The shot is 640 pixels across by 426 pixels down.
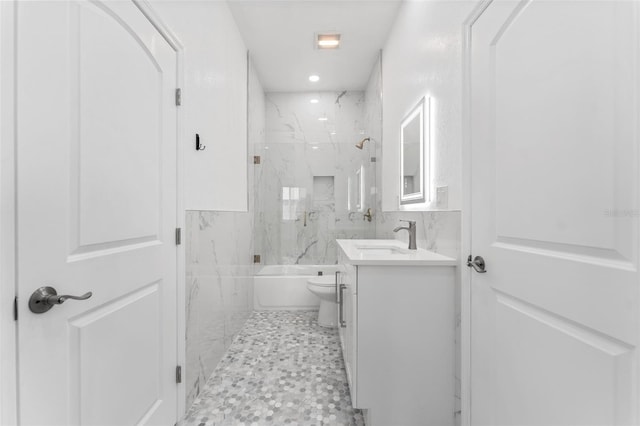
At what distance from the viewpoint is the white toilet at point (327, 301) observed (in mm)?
2621

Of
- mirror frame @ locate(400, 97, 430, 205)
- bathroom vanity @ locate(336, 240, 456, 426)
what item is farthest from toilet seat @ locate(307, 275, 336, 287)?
bathroom vanity @ locate(336, 240, 456, 426)

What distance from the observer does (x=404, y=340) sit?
4.50 ft

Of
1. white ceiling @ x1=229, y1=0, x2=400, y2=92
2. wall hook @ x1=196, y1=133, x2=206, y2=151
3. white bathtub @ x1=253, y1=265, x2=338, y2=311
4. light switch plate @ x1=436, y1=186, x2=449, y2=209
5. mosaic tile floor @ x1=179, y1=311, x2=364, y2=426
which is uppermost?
white ceiling @ x1=229, y1=0, x2=400, y2=92

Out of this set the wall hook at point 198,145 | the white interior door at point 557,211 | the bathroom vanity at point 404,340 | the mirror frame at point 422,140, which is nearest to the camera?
the white interior door at point 557,211

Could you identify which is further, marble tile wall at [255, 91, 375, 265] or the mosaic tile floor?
marble tile wall at [255, 91, 375, 265]

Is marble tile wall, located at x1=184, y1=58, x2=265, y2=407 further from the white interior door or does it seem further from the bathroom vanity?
the white interior door

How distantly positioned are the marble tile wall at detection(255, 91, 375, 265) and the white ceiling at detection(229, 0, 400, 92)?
529mm

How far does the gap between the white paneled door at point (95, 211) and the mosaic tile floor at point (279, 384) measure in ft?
1.07

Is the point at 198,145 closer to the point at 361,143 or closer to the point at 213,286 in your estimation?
the point at 213,286

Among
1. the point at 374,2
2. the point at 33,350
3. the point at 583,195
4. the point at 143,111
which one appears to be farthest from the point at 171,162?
the point at 374,2

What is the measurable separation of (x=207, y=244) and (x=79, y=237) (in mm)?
950

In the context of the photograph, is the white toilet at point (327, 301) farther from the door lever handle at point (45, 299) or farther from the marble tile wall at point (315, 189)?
the door lever handle at point (45, 299)

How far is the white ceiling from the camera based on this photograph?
89.1 inches

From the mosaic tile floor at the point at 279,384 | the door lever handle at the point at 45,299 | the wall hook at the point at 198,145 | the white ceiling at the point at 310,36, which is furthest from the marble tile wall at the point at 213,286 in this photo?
the door lever handle at the point at 45,299
